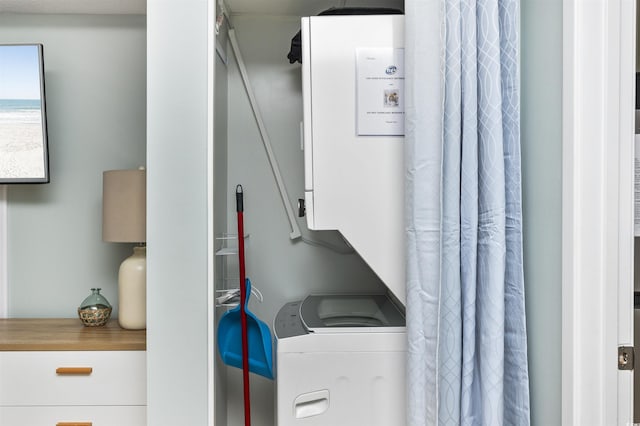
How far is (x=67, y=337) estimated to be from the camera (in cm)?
186

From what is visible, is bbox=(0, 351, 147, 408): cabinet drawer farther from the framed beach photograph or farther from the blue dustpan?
the framed beach photograph

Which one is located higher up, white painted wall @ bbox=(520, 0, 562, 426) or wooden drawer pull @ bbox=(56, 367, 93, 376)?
white painted wall @ bbox=(520, 0, 562, 426)

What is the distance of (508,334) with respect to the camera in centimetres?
139

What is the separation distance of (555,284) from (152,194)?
1140 mm

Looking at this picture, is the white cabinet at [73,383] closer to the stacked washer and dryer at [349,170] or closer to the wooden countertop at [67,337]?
the wooden countertop at [67,337]

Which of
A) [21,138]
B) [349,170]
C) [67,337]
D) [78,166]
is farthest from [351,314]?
[21,138]

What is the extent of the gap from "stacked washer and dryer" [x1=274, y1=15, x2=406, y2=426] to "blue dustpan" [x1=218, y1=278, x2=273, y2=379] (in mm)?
250

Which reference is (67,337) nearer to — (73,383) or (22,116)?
(73,383)

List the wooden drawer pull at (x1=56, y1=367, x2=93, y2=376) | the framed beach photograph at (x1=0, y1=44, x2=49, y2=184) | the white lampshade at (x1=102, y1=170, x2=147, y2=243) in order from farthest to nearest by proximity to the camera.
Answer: the framed beach photograph at (x1=0, y1=44, x2=49, y2=184), the white lampshade at (x1=102, y1=170, x2=147, y2=243), the wooden drawer pull at (x1=56, y1=367, x2=93, y2=376)

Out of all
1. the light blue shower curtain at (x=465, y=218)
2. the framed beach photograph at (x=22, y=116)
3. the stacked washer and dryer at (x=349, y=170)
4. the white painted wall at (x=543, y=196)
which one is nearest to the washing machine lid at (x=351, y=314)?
the stacked washer and dryer at (x=349, y=170)

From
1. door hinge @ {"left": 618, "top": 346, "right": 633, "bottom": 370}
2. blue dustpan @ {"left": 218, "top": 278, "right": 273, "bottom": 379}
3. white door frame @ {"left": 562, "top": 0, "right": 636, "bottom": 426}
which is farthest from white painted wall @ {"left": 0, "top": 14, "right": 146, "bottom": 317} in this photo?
door hinge @ {"left": 618, "top": 346, "right": 633, "bottom": 370}

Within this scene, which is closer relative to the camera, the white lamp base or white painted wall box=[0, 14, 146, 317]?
the white lamp base

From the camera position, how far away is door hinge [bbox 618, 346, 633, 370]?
1.21 m

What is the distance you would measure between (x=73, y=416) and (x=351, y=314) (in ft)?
3.45
